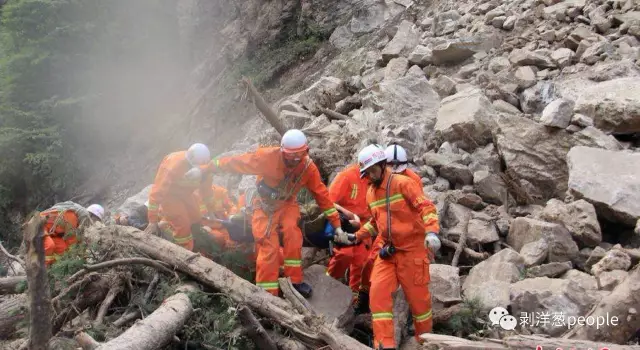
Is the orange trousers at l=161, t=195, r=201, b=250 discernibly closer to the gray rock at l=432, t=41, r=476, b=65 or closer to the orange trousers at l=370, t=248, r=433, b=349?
the orange trousers at l=370, t=248, r=433, b=349

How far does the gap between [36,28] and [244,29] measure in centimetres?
701

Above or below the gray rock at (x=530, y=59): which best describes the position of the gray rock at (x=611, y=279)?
above

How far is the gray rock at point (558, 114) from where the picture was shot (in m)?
6.43

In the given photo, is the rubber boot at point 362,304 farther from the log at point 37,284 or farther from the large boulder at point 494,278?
the log at point 37,284

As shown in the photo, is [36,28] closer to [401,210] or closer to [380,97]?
[380,97]

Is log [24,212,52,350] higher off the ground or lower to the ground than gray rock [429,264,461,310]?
higher

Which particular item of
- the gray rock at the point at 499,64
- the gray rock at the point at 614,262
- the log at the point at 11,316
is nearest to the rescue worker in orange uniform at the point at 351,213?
the gray rock at the point at 614,262

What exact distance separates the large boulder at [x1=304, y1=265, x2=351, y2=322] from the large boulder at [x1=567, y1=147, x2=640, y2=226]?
2883mm

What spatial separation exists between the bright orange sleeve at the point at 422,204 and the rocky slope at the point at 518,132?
103 cm

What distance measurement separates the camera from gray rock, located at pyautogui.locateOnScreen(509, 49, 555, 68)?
8219 mm

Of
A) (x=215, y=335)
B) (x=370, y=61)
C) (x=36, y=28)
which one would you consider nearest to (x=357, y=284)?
(x=215, y=335)

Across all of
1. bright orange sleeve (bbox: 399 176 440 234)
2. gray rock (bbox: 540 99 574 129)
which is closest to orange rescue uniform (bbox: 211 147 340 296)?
bright orange sleeve (bbox: 399 176 440 234)

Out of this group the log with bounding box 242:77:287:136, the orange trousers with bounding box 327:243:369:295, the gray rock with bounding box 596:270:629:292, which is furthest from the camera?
the log with bounding box 242:77:287:136

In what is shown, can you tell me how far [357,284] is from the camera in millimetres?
5629
